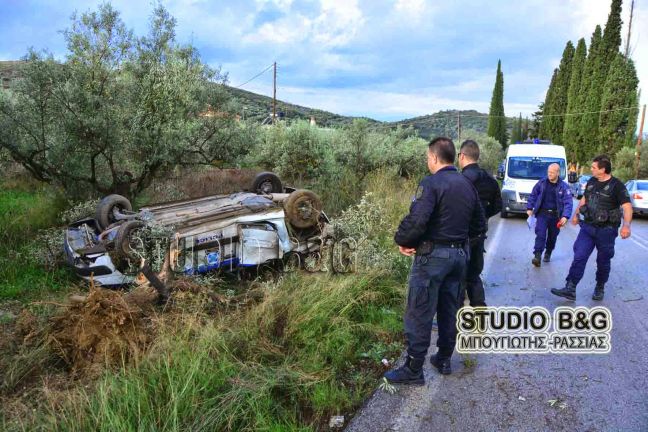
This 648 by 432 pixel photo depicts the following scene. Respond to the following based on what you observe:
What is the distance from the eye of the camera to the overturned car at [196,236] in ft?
17.1

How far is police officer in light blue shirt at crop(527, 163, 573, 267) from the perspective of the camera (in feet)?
23.7

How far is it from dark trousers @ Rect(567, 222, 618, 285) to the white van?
798cm

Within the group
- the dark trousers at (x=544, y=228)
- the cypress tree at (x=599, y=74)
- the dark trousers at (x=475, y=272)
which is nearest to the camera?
the dark trousers at (x=475, y=272)

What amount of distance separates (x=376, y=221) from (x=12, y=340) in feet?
18.4

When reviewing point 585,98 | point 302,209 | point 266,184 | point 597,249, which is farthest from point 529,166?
point 585,98

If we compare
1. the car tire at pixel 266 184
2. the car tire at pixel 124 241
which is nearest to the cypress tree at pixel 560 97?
the car tire at pixel 266 184

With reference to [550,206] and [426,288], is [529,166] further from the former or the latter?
[426,288]

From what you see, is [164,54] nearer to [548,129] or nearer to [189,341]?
[189,341]

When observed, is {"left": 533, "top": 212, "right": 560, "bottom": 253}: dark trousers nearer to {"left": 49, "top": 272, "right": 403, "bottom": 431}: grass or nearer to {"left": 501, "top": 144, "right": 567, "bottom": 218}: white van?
{"left": 49, "top": 272, "right": 403, "bottom": 431}: grass

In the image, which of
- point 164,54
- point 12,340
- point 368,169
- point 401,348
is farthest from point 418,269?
point 368,169

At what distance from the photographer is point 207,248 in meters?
5.46

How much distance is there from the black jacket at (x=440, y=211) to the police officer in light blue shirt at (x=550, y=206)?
460cm

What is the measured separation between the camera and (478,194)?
15.8 feet

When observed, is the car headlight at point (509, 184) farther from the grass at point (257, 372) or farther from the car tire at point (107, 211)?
the car tire at point (107, 211)
